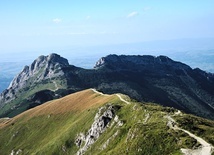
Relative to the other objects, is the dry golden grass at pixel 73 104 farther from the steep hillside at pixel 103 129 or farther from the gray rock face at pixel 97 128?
the gray rock face at pixel 97 128

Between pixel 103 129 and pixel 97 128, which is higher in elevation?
pixel 103 129

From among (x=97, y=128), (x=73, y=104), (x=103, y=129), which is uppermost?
(x=103, y=129)

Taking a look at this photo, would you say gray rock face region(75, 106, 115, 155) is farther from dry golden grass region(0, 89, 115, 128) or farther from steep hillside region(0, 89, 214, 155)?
dry golden grass region(0, 89, 115, 128)

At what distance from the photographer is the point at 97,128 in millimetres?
112562

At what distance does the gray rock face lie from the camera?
11088 cm

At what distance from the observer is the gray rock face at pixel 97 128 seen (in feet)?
364

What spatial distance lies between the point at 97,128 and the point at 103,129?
3.08 m

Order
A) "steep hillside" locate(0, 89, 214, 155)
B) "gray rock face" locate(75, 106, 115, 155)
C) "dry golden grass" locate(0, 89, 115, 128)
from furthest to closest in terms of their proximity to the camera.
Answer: "dry golden grass" locate(0, 89, 115, 128), "gray rock face" locate(75, 106, 115, 155), "steep hillside" locate(0, 89, 214, 155)

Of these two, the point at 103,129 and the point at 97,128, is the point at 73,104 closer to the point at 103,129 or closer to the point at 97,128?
the point at 97,128

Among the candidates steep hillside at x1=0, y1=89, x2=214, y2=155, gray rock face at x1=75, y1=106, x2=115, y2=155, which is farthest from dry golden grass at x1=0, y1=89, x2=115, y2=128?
gray rock face at x1=75, y1=106, x2=115, y2=155

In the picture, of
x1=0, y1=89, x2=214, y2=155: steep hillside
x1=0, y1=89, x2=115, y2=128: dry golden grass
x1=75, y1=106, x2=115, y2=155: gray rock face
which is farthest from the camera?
x1=0, y1=89, x2=115, y2=128: dry golden grass

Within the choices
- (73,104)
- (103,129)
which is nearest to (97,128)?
(103,129)

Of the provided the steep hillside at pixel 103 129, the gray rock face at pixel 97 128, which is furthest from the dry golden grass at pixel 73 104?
the gray rock face at pixel 97 128

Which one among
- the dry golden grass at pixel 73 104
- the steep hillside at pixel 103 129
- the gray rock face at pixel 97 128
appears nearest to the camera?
the steep hillside at pixel 103 129
